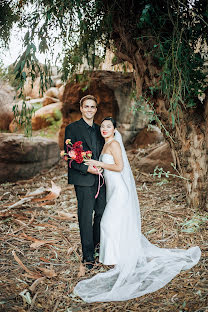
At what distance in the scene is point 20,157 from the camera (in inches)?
253

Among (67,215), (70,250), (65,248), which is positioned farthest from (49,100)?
(70,250)

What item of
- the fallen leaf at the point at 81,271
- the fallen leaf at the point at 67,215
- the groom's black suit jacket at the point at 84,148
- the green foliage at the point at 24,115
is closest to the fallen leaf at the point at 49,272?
the fallen leaf at the point at 81,271

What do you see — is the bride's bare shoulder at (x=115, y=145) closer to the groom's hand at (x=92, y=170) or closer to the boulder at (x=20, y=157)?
the groom's hand at (x=92, y=170)

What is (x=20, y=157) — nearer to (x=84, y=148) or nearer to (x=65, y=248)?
(x=65, y=248)

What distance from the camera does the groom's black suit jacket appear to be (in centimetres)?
294

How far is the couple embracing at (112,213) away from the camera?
2852mm

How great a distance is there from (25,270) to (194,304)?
1694mm

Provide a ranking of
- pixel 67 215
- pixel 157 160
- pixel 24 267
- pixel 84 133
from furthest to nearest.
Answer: pixel 157 160 → pixel 67 215 → pixel 84 133 → pixel 24 267

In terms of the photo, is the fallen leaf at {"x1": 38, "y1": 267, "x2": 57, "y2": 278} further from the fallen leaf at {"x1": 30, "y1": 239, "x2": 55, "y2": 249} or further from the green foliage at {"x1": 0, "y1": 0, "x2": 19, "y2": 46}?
the green foliage at {"x1": 0, "y1": 0, "x2": 19, "y2": 46}

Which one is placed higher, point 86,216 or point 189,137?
point 189,137

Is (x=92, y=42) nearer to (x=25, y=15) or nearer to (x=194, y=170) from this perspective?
(x=25, y=15)

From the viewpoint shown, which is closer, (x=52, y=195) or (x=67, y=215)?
(x=67, y=215)

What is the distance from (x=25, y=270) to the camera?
2924mm

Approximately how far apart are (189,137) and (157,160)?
213 centimetres
